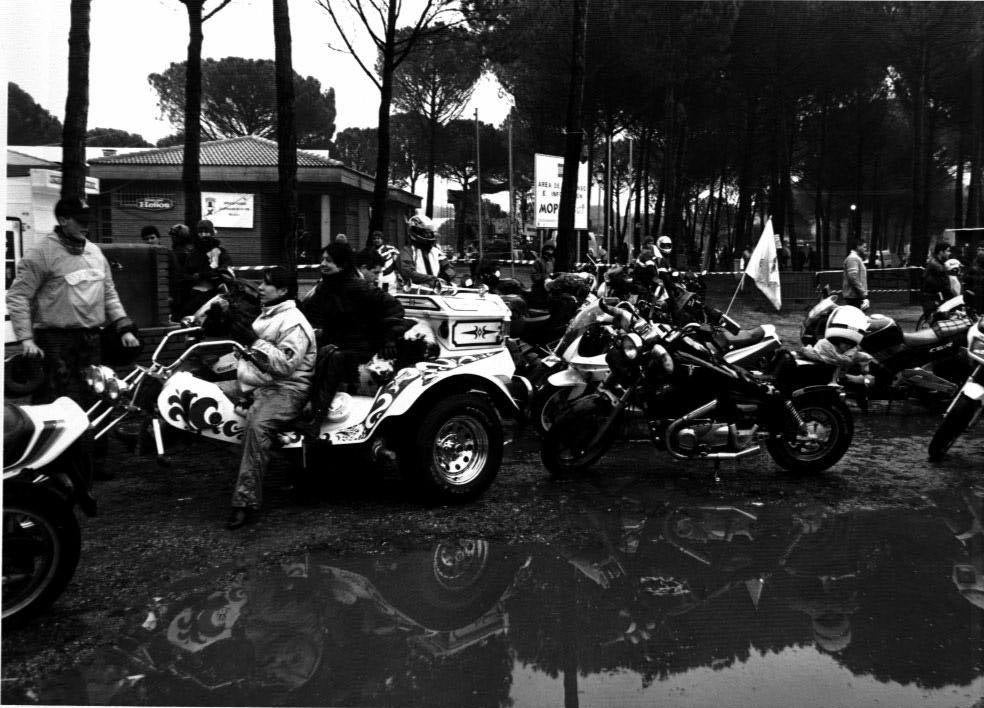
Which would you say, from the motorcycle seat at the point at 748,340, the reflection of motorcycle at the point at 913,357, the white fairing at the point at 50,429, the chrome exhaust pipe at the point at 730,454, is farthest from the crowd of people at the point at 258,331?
the reflection of motorcycle at the point at 913,357

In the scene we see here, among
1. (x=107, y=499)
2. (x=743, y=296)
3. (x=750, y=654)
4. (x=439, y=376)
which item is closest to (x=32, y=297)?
(x=107, y=499)

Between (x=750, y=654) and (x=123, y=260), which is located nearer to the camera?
(x=750, y=654)

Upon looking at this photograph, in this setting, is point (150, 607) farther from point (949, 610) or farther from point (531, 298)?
point (531, 298)

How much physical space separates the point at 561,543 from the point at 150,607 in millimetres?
2126

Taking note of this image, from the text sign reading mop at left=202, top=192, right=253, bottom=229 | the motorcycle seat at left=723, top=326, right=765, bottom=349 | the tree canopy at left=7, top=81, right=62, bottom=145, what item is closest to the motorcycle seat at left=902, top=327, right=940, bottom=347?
the motorcycle seat at left=723, top=326, right=765, bottom=349

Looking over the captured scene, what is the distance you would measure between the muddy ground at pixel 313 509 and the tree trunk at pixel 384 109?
296 inches

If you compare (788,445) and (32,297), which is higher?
(32,297)

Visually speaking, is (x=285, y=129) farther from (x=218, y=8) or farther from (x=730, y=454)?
(x=730, y=454)

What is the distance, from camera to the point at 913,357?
9164 mm

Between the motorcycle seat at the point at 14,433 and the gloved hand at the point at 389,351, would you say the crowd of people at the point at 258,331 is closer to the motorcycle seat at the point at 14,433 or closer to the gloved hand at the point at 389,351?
the gloved hand at the point at 389,351

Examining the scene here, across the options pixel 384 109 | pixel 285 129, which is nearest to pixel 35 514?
pixel 285 129

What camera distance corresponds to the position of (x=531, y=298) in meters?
9.70

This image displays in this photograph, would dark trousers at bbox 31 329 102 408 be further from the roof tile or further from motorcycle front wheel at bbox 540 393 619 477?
the roof tile

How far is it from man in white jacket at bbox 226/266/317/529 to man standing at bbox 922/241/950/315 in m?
11.4
